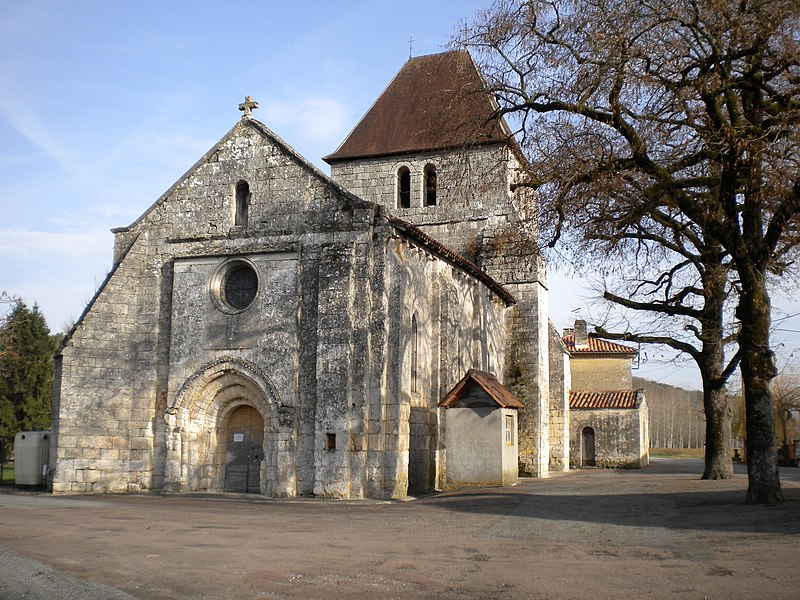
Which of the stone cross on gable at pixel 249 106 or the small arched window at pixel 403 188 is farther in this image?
the small arched window at pixel 403 188

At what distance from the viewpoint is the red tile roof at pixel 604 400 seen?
36.0m

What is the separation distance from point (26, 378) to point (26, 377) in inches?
2.4

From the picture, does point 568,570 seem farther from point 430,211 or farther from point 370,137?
point 370,137

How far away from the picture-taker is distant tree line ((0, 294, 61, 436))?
37.4 m

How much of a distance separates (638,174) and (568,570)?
9.78 m

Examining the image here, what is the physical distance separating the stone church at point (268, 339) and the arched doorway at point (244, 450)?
36mm

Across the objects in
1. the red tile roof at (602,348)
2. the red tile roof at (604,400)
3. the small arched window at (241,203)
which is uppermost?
the small arched window at (241,203)

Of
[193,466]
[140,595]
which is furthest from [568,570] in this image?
[193,466]

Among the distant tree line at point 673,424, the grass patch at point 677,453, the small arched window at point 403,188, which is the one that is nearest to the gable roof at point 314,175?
the small arched window at point 403,188

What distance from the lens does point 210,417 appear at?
66.2 ft

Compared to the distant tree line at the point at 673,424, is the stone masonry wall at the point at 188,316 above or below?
above

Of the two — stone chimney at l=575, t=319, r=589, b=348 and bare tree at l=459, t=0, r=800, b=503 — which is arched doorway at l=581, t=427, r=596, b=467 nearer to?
stone chimney at l=575, t=319, r=589, b=348

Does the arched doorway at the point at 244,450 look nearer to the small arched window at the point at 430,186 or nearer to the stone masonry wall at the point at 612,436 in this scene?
the small arched window at the point at 430,186

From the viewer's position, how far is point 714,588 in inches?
305
